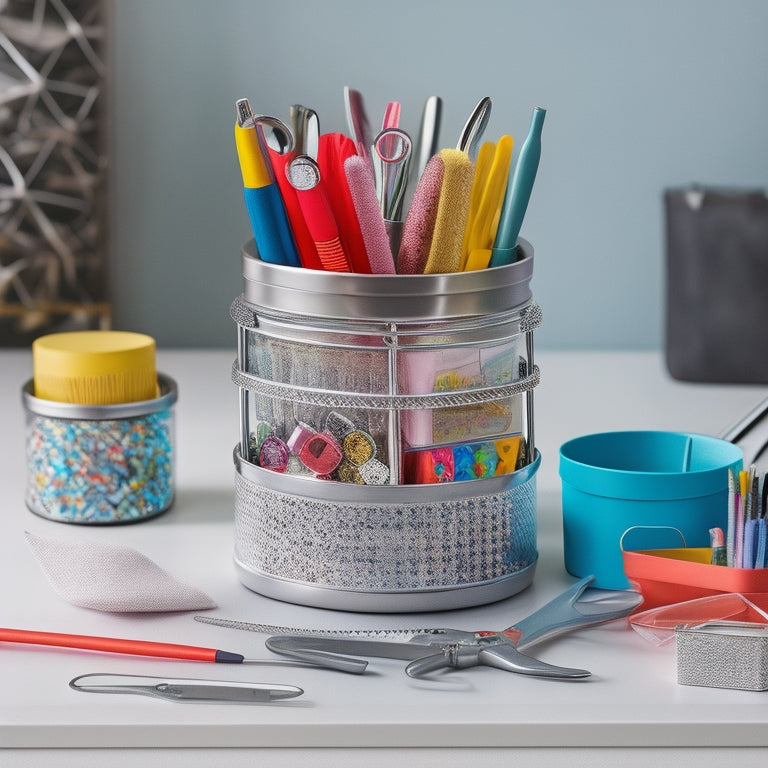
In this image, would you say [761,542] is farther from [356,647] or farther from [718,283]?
[718,283]

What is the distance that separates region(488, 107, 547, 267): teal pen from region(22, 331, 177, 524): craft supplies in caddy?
229 mm

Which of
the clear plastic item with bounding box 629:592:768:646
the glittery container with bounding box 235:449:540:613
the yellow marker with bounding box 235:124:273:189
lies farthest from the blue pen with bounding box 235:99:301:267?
the clear plastic item with bounding box 629:592:768:646

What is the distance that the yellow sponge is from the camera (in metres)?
0.53

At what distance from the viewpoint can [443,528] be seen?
550mm

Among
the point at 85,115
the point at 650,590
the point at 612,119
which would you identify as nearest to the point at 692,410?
the point at 612,119

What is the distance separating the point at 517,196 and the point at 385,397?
0.11 metres

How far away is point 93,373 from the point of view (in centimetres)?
67

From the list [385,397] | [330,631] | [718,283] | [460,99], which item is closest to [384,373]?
[385,397]

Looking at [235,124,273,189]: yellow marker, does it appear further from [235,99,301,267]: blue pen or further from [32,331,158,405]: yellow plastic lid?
[32,331,158,405]: yellow plastic lid

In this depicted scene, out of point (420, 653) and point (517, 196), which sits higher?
point (517, 196)

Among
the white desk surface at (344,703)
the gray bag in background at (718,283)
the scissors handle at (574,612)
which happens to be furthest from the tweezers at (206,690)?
the gray bag in background at (718,283)

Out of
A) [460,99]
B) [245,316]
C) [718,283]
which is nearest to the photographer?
[245,316]

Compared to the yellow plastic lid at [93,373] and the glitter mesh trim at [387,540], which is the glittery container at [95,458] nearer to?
the yellow plastic lid at [93,373]

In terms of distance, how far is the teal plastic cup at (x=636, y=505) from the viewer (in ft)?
1.85
